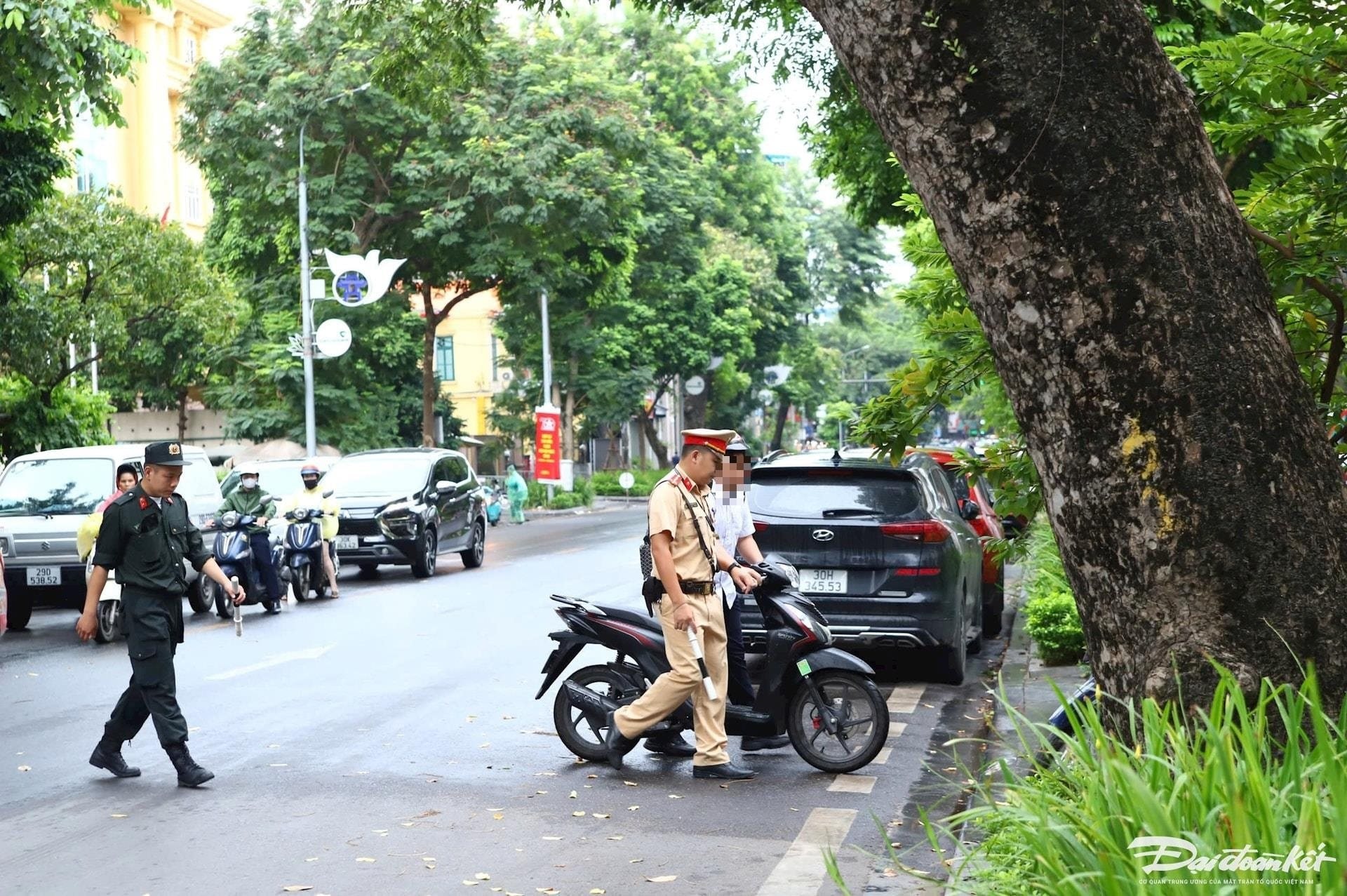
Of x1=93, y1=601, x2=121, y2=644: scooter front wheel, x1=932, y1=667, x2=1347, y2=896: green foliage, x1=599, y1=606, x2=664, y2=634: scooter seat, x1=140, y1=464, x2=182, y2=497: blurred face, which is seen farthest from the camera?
x1=93, y1=601, x2=121, y2=644: scooter front wheel

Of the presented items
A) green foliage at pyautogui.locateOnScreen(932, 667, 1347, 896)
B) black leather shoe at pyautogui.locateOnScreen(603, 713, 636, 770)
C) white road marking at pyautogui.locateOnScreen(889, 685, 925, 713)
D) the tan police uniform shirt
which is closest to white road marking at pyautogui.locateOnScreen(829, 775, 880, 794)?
black leather shoe at pyautogui.locateOnScreen(603, 713, 636, 770)

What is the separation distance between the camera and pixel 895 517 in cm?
1087

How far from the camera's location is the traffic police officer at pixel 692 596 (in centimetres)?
776

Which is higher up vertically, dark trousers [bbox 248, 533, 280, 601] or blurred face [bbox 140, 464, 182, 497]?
blurred face [bbox 140, 464, 182, 497]

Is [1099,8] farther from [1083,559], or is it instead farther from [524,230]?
[524,230]

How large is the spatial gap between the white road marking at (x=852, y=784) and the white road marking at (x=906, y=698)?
2.04 m

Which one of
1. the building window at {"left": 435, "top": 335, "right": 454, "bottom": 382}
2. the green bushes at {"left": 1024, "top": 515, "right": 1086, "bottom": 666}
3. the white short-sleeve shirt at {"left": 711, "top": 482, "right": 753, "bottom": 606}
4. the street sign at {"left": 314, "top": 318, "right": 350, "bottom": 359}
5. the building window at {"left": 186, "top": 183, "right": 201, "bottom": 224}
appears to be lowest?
the green bushes at {"left": 1024, "top": 515, "right": 1086, "bottom": 666}

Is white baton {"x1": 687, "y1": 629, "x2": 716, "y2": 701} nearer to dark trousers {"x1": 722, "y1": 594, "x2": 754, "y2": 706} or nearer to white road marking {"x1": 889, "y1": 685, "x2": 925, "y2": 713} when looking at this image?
dark trousers {"x1": 722, "y1": 594, "x2": 754, "y2": 706}

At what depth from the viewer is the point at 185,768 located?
792cm

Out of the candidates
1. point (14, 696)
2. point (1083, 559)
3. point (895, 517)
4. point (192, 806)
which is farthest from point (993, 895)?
point (14, 696)

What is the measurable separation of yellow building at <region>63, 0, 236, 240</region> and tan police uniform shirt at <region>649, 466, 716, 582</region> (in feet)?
168

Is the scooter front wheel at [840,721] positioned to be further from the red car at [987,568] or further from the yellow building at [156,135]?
the yellow building at [156,135]

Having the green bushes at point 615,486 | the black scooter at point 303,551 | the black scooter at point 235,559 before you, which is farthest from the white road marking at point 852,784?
the green bushes at point 615,486

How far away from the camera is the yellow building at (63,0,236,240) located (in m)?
57.0
